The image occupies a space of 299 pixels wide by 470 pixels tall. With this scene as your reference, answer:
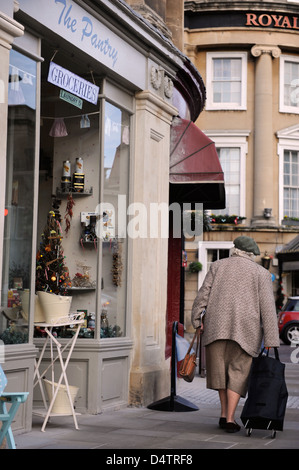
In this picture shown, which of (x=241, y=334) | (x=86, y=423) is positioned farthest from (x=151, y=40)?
(x=86, y=423)

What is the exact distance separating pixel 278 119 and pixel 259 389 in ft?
83.0

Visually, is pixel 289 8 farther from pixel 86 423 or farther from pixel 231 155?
pixel 86 423

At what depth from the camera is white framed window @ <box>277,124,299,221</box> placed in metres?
31.6

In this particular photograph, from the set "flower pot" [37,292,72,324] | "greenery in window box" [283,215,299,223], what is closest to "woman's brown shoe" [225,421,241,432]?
"flower pot" [37,292,72,324]

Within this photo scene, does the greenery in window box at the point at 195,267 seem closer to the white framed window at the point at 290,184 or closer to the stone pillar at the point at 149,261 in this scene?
the white framed window at the point at 290,184

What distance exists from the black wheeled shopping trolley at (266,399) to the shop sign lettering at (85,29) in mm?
3984

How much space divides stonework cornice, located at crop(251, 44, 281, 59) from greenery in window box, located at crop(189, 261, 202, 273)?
342 inches

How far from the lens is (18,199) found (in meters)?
7.61

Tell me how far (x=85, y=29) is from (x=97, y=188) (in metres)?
1.92

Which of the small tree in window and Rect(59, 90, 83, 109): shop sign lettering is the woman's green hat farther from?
Rect(59, 90, 83, 109): shop sign lettering

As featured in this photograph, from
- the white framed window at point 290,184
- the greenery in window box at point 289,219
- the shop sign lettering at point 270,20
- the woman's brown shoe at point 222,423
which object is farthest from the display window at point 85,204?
the shop sign lettering at point 270,20

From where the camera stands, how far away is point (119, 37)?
956cm

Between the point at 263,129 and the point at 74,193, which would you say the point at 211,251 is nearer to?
the point at 263,129

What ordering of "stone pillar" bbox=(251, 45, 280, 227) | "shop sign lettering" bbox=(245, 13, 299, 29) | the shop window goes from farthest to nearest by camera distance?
"shop sign lettering" bbox=(245, 13, 299, 29) < "stone pillar" bbox=(251, 45, 280, 227) < the shop window
